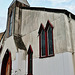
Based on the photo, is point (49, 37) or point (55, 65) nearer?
point (55, 65)

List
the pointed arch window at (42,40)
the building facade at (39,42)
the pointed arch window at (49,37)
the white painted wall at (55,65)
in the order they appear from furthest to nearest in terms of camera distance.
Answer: the pointed arch window at (42,40), the pointed arch window at (49,37), the building facade at (39,42), the white painted wall at (55,65)

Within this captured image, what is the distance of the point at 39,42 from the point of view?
10.2 metres

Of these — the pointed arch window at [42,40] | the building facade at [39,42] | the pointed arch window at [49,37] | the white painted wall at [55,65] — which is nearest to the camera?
the white painted wall at [55,65]

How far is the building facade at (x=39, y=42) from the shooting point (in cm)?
789

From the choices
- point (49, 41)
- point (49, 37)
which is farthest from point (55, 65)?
point (49, 37)

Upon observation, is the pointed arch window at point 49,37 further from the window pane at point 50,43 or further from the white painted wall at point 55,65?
the white painted wall at point 55,65

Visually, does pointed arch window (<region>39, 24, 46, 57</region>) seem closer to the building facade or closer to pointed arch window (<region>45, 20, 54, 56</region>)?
the building facade

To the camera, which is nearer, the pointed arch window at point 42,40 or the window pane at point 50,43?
the window pane at point 50,43

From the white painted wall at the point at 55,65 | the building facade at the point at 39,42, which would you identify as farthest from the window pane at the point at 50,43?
the white painted wall at the point at 55,65

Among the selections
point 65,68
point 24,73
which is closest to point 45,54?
point 65,68

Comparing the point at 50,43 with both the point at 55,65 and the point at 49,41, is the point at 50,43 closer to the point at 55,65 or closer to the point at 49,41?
the point at 49,41

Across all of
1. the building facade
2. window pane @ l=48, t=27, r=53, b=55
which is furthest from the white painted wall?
window pane @ l=48, t=27, r=53, b=55

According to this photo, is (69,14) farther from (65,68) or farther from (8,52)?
(8,52)

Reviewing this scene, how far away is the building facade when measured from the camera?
789cm
